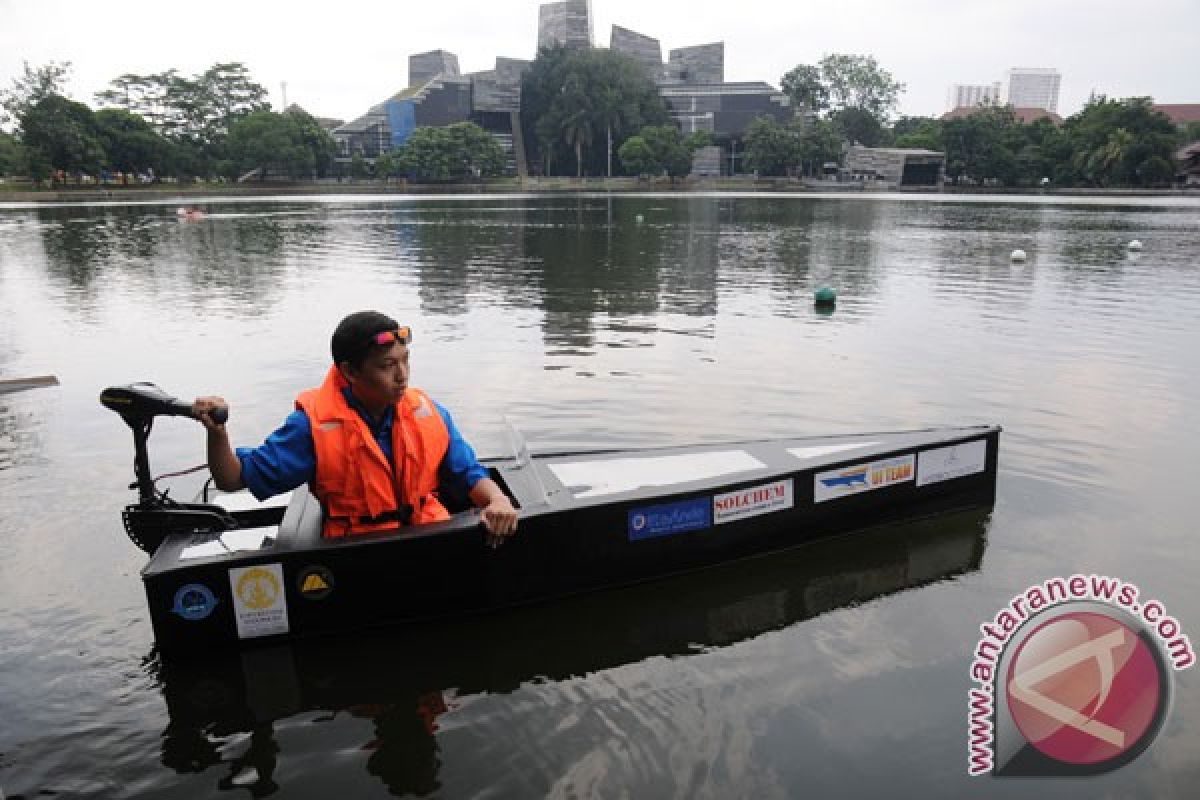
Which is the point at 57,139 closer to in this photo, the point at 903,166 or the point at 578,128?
the point at 578,128

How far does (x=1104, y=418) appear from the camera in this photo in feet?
25.9

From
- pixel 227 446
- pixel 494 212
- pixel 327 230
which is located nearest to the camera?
pixel 227 446

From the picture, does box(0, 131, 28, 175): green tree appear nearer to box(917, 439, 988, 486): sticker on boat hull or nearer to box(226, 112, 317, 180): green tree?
box(226, 112, 317, 180): green tree

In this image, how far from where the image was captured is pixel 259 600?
3.85 metres

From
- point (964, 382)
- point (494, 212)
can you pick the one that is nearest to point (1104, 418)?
point (964, 382)

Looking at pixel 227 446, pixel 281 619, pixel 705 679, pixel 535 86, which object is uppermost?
pixel 535 86

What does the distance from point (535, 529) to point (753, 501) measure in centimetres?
133

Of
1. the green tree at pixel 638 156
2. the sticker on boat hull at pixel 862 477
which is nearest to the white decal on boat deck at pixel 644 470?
the sticker on boat hull at pixel 862 477

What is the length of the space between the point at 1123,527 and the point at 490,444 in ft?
15.8

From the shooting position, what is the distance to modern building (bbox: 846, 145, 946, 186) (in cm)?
9462

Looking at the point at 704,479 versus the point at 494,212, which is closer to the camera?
the point at 704,479

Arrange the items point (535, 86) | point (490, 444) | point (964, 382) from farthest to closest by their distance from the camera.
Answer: point (535, 86), point (964, 382), point (490, 444)

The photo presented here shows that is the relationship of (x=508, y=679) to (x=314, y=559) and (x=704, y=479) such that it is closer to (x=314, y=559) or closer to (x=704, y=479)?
(x=314, y=559)

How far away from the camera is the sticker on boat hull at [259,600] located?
3760 millimetres
